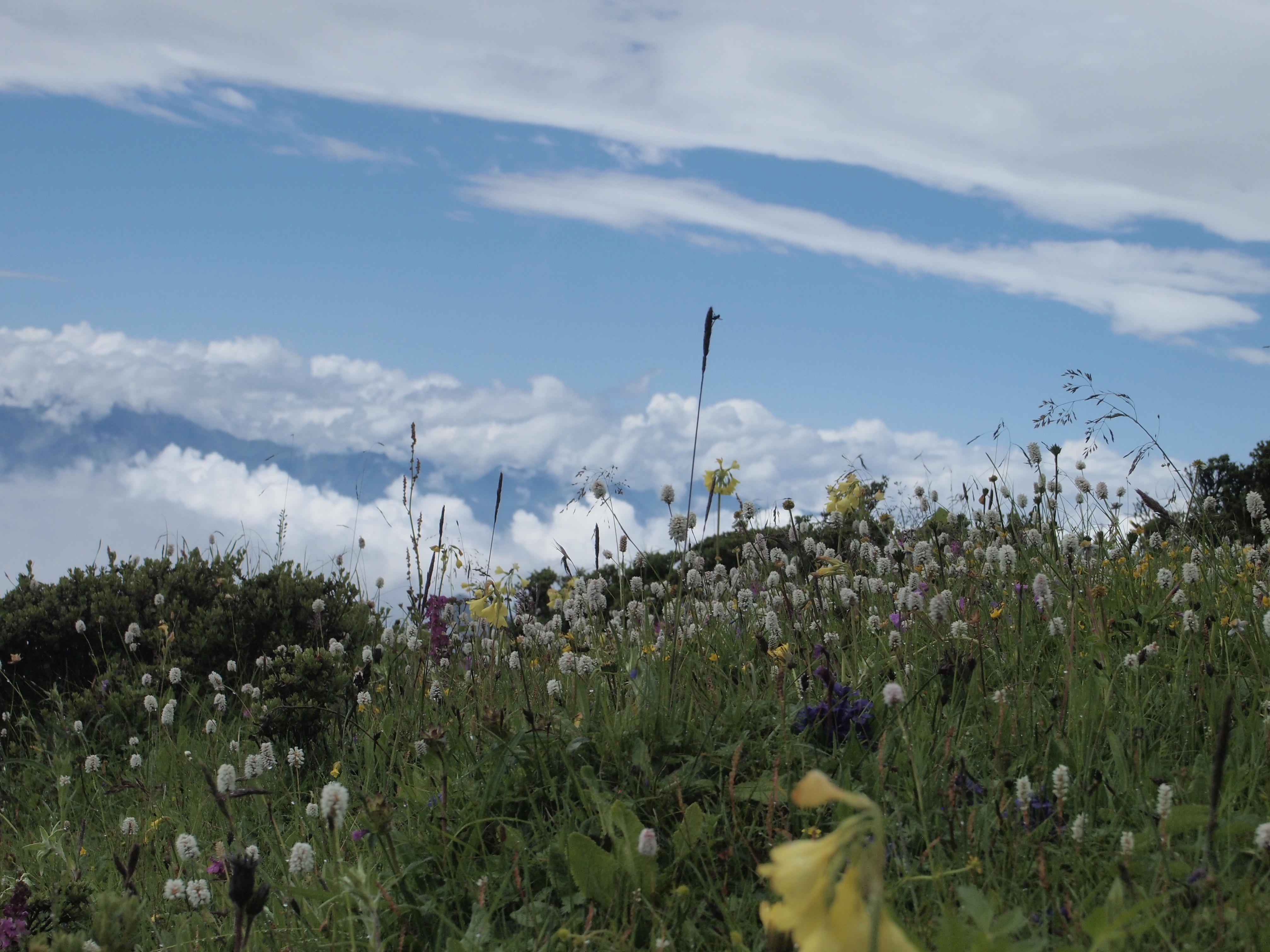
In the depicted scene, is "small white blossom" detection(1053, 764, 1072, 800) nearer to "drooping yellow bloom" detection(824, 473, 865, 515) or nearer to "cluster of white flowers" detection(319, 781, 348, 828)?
"cluster of white flowers" detection(319, 781, 348, 828)

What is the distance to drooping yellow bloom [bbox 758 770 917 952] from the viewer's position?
44.4 inches

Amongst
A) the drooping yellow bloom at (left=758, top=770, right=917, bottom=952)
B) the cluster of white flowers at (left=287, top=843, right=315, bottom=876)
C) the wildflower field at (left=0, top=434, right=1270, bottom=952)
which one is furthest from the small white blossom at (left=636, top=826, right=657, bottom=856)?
the drooping yellow bloom at (left=758, top=770, right=917, bottom=952)

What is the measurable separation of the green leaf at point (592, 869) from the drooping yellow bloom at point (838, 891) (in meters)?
1.52

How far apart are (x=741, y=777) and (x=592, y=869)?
63 cm

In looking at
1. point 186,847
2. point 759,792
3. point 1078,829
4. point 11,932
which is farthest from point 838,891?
point 11,932

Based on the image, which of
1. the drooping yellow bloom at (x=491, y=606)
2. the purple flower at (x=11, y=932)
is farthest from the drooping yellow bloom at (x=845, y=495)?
the purple flower at (x=11, y=932)

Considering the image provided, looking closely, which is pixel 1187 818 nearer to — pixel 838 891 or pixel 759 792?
pixel 759 792

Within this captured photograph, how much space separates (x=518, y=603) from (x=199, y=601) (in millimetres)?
3218

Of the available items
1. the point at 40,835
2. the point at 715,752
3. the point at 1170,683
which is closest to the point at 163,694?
the point at 40,835

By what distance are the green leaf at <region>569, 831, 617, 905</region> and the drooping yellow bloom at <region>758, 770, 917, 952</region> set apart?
5.00 ft

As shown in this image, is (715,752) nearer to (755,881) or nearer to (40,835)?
(755,881)

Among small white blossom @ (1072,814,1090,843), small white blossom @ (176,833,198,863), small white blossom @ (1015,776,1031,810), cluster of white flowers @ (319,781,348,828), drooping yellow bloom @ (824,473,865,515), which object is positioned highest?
drooping yellow bloom @ (824,473,865,515)

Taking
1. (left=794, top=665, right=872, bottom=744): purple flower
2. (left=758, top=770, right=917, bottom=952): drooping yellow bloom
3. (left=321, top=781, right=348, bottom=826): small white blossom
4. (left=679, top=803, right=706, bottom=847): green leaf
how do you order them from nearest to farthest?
(left=758, top=770, right=917, bottom=952): drooping yellow bloom → (left=321, top=781, right=348, bottom=826): small white blossom → (left=679, top=803, right=706, bottom=847): green leaf → (left=794, top=665, right=872, bottom=744): purple flower

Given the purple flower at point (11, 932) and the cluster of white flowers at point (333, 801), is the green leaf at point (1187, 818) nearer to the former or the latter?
the cluster of white flowers at point (333, 801)
